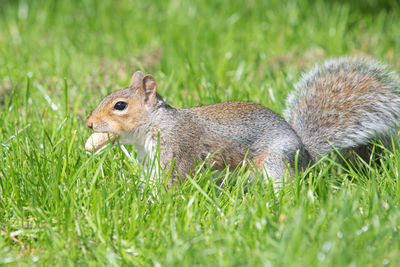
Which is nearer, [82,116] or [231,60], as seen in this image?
[82,116]

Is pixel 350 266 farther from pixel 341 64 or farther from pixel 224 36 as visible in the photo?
pixel 224 36

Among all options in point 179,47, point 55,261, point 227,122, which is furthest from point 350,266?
point 179,47

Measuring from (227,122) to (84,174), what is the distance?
0.64 m

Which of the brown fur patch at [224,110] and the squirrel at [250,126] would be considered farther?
the brown fur patch at [224,110]

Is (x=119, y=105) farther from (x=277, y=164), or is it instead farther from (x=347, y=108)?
(x=347, y=108)

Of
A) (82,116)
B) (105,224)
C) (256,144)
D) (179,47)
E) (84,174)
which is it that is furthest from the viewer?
(179,47)

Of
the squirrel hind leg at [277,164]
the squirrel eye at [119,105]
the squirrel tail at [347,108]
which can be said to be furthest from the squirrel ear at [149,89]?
the squirrel tail at [347,108]

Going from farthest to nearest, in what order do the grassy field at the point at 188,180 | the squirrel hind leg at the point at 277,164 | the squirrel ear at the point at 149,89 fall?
1. the squirrel ear at the point at 149,89
2. the squirrel hind leg at the point at 277,164
3. the grassy field at the point at 188,180

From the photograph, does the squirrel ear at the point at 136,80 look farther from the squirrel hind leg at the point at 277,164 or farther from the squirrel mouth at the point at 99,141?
the squirrel hind leg at the point at 277,164

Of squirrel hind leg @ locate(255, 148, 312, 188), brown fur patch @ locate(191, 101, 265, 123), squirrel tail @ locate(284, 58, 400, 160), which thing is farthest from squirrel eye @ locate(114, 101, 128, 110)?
squirrel tail @ locate(284, 58, 400, 160)

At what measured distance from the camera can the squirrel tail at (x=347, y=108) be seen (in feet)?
7.94

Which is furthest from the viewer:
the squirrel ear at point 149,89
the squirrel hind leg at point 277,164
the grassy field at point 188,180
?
the squirrel ear at point 149,89

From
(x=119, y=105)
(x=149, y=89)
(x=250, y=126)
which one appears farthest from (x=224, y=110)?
(x=119, y=105)

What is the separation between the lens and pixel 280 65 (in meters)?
3.87
